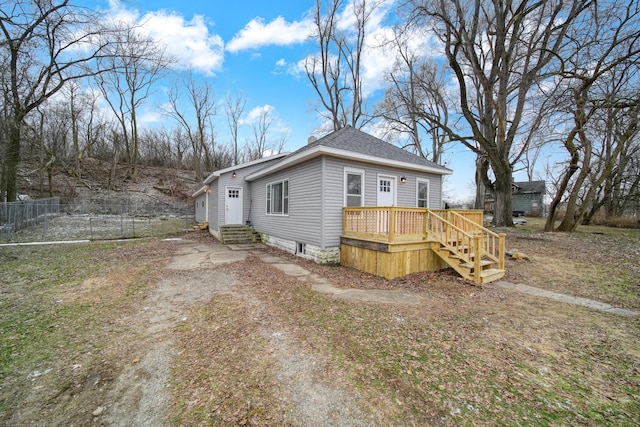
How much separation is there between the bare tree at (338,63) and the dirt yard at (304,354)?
18953mm

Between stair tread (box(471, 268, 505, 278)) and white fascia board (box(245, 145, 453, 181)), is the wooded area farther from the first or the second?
stair tread (box(471, 268, 505, 278))

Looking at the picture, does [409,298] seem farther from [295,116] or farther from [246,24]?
[295,116]

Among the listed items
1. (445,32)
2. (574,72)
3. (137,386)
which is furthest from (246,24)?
(137,386)

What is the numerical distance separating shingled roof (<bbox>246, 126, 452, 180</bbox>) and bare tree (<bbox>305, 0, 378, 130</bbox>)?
13.2 m

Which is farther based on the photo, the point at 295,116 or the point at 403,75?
the point at 295,116

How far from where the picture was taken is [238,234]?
39.0ft

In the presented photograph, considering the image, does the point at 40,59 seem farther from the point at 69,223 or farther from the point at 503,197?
the point at 503,197

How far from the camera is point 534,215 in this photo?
1198 inches

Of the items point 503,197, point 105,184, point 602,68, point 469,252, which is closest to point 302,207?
point 469,252

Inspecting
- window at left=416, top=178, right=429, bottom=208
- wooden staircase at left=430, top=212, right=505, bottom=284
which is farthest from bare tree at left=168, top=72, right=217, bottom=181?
wooden staircase at left=430, top=212, right=505, bottom=284

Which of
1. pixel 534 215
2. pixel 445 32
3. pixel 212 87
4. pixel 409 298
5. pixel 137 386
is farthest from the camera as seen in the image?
pixel 534 215

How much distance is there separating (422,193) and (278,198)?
5488 mm

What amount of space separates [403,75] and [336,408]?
76.9 feet

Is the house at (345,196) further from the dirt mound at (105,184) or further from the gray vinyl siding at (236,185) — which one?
the dirt mound at (105,184)
